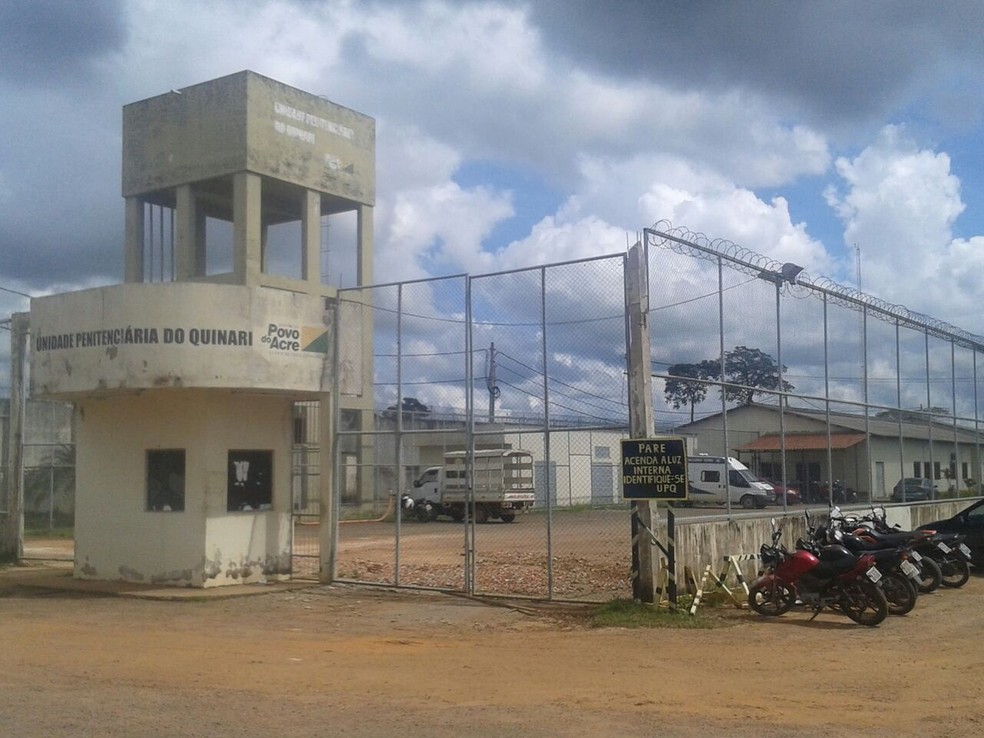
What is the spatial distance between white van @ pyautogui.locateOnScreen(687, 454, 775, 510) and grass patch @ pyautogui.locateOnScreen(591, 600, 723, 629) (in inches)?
79.5

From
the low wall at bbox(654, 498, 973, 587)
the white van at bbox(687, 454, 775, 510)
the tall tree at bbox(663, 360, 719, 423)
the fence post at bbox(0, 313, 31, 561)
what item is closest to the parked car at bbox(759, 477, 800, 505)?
the white van at bbox(687, 454, 775, 510)

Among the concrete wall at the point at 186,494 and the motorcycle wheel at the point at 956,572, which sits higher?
the concrete wall at the point at 186,494

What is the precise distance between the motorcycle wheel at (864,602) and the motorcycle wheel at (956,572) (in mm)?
4468

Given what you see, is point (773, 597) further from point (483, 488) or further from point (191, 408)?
point (483, 488)

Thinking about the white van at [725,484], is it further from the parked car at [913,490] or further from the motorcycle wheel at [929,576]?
the parked car at [913,490]

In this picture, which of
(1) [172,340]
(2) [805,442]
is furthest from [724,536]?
(1) [172,340]

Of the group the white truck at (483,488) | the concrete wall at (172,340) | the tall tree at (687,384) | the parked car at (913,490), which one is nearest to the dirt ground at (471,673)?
the tall tree at (687,384)

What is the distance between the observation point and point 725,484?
1576 centimetres

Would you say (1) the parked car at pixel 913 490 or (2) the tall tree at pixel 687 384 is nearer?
(2) the tall tree at pixel 687 384

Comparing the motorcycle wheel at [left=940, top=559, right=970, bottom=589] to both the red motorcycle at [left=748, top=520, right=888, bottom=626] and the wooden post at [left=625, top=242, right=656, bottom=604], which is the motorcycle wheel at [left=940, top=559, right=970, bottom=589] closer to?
the red motorcycle at [left=748, top=520, right=888, bottom=626]

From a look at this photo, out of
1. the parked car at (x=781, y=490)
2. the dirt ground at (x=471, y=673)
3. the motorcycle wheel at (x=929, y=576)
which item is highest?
the parked car at (x=781, y=490)

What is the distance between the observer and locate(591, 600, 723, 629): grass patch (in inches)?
475

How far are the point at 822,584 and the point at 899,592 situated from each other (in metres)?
1.20

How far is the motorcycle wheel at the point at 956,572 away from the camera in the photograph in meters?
15.8
